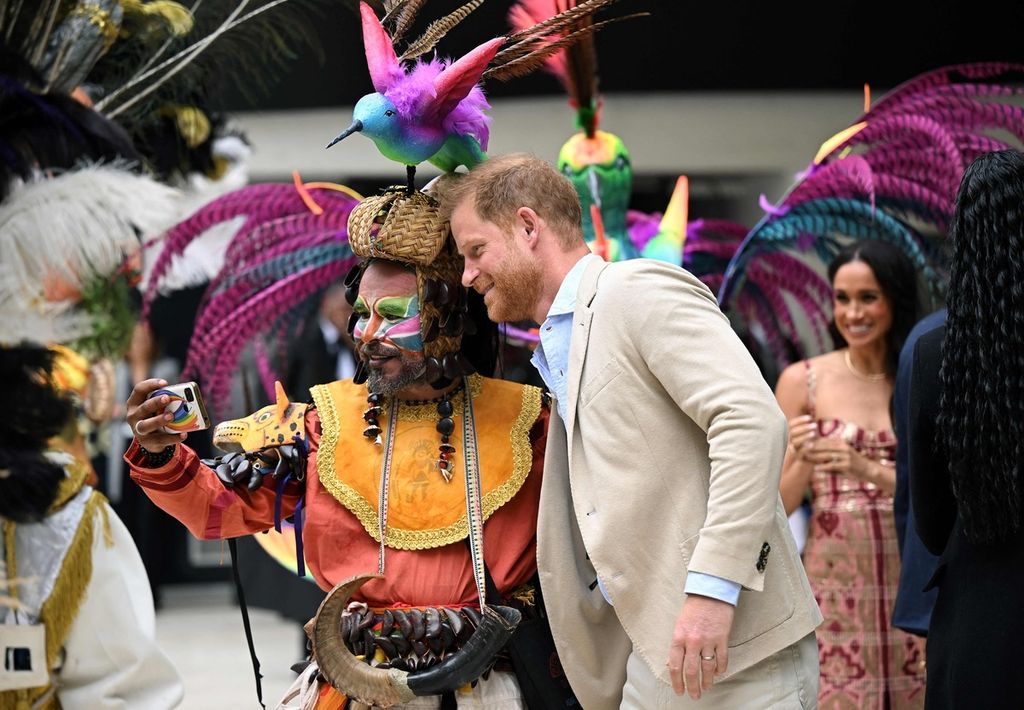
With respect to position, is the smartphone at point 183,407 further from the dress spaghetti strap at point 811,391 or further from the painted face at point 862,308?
the painted face at point 862,308

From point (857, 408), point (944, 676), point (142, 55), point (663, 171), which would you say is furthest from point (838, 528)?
point (663, 171)

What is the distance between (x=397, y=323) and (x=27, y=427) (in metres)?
0.86

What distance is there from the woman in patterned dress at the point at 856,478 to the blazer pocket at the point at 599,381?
5.75 feet

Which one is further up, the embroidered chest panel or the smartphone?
the smartphone

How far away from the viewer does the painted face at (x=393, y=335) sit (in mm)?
2961

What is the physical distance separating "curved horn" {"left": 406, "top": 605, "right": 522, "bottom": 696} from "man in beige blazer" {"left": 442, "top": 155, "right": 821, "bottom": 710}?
0.13 metres

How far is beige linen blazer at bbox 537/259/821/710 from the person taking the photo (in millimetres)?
2322

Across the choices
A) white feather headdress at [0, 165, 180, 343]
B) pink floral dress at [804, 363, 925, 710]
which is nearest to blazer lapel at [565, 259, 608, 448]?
white feather headdress at [0, 165, 180, 343]

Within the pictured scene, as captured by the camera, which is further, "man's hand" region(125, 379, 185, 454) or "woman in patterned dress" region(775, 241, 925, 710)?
"woman in patterned dress" region(775, 241, 925, 710)

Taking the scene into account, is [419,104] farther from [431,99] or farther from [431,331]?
[431,331]

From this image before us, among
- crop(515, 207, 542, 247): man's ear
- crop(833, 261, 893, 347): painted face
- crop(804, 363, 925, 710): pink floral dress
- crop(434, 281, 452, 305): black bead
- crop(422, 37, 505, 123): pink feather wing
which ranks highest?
crop(422, 37, 505, 123): pink feather wing

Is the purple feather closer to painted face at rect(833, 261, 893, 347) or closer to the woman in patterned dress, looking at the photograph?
the woman in patterned dress

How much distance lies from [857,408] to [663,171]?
511cm

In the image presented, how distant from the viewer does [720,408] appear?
7.70 ft
